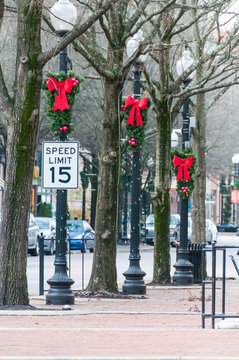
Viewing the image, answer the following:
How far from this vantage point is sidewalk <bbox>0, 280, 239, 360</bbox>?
30.7ft

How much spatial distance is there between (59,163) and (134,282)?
154 inches

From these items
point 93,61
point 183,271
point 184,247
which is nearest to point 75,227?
point 184,247

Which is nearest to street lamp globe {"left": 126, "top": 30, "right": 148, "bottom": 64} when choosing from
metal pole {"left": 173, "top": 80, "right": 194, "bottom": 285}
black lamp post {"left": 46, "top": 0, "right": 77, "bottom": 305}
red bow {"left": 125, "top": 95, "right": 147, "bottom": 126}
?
red bow {"left": 125, "top": 95, "right": 147, "bottom": 126}

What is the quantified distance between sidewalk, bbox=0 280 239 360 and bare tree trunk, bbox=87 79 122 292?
1068mm

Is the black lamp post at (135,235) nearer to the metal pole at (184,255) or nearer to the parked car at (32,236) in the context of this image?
the metal pole at (184,255)

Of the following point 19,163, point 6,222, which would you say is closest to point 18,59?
point 19,163

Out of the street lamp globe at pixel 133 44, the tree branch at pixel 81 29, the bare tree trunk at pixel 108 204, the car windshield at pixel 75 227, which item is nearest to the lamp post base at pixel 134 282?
the bare tree trunk at pixel 108 204

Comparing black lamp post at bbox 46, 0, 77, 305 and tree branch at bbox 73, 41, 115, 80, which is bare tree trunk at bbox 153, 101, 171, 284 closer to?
tree branch at bbox 73, 41, 115, 80

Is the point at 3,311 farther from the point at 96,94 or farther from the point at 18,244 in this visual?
the point at 96,94

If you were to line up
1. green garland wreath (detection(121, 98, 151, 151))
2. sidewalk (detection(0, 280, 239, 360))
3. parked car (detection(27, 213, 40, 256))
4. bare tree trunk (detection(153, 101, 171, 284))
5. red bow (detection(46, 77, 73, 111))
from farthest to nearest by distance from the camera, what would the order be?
parked car (detection(27, 213, 40, 256)) → bare tree trunk (detection(153, 101, 171, 284)) → green garland wreath (detection(121, 98, 151, 151)) → red bow (detection(46, 77, 73, 111)) → sidewalk (detection(0, 280, 239, 360))

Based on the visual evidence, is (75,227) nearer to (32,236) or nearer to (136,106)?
(32,236)

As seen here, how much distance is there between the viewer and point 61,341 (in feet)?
34.0

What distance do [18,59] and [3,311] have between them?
3.83 meters

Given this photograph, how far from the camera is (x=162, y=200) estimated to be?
866 inches
